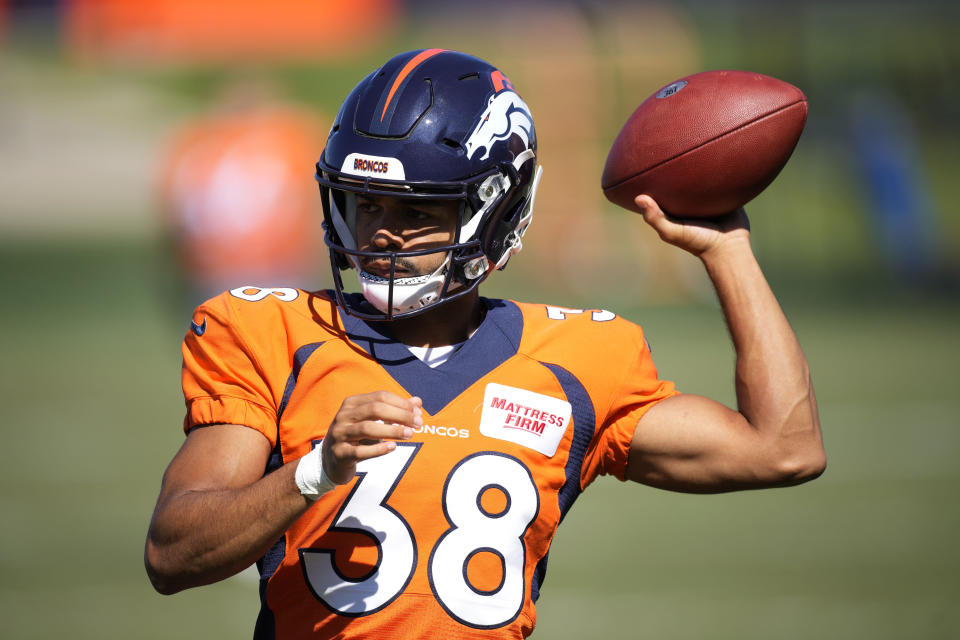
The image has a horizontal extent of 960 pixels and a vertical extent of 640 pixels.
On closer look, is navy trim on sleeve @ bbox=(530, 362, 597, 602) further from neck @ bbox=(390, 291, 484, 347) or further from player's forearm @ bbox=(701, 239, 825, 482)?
player's forearm @ bbox=(701, 239, 825, 482)

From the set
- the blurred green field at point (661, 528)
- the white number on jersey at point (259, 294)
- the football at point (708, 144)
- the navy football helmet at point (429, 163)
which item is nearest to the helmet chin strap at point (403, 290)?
the navy football helmet at point (429, 163)

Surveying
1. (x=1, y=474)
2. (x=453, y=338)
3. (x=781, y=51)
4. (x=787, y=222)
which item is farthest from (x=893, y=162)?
(x=453, y=338)

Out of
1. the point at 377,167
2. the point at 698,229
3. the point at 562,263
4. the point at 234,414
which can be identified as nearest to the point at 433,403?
the point at 234,414

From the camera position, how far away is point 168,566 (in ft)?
6.23

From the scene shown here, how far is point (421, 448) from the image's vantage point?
6.64 ft

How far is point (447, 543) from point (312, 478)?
0.34 metres

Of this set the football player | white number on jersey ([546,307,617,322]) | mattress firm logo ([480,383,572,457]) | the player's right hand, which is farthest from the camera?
white number on jersey ([546,307,617,322])

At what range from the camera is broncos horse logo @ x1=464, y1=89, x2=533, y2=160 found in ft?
7.33

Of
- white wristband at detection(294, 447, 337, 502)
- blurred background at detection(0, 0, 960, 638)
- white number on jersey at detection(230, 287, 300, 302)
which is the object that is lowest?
blurred background at detection(0, 0, 960, 638)

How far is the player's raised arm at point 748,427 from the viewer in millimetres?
2191

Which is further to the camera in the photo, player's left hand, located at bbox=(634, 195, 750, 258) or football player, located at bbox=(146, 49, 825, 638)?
player's left hand, located at bbox=(634, 195, 750, 258)

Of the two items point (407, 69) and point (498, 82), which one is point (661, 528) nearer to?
point (498, 82)

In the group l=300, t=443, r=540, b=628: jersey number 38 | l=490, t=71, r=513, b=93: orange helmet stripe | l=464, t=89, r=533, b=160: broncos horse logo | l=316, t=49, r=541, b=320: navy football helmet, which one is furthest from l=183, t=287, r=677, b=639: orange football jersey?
l=490, t=71, r=513, b=93: orange helmet stripe

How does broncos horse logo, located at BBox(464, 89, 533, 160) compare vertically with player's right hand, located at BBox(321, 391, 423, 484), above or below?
above
